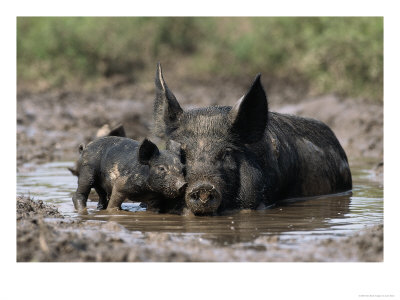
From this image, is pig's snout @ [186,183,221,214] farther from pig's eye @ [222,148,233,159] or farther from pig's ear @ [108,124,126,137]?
pig's ear @ [108,124,126,137]

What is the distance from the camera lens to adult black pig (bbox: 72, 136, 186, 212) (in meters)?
7.39

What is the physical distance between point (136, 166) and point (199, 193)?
3.65 feet

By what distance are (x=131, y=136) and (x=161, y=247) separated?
1052cm

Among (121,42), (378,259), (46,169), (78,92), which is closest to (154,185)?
(378,259)

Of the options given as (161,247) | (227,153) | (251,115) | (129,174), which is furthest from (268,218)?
(161,247)

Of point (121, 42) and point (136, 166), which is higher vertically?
point (121, 42)

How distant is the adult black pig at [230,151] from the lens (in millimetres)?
A: 7277

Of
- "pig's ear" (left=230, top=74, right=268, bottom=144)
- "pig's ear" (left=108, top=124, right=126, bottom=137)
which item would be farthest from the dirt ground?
"pig's ear" (left=230, top=74, right=268, bottom=144)

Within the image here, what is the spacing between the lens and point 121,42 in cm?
2348

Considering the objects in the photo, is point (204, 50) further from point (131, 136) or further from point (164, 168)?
point (164, 168)

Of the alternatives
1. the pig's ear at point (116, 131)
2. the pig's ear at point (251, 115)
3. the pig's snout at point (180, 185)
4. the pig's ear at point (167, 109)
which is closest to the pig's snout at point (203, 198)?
the pig's snout at point (180, 185)

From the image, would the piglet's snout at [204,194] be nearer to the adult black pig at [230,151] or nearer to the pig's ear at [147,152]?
the adult black pig at [230,151]

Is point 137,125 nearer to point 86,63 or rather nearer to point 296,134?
point 86,63
